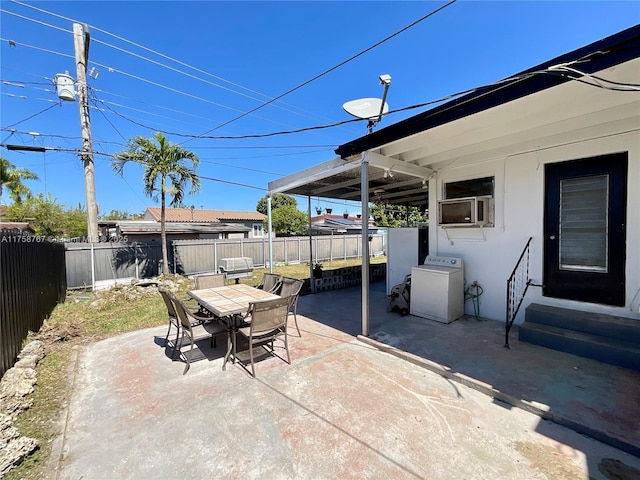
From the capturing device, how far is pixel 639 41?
74.5 inches

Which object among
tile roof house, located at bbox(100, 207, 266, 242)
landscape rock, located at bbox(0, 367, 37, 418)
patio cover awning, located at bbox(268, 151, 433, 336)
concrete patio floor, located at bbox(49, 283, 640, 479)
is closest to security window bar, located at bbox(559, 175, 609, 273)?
concrete patio floor, located at bbox(49, 283, 640, 479)

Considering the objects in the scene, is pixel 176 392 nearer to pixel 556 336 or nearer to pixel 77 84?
pixel 556 336

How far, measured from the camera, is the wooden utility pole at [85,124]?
8.93 m

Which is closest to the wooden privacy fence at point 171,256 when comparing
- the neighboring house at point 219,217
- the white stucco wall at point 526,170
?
the white stucco wall at point 526,170

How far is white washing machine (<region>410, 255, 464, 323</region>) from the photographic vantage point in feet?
15.1

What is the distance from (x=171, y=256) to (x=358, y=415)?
1031 centimetres

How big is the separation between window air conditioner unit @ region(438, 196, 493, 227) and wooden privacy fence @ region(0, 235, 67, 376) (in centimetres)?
635

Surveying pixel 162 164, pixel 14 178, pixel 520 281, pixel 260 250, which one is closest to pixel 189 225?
pixel 260 250

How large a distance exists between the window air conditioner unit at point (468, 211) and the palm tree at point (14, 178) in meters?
20.3

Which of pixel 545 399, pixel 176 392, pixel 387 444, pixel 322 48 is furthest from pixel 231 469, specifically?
pixel 322 48

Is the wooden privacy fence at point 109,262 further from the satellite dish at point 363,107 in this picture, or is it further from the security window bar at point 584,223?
the security window bar at point 584,223

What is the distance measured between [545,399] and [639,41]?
2944 mm

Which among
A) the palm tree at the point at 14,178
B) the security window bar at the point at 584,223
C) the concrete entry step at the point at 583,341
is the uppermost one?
the palm tree at the point at 14,178

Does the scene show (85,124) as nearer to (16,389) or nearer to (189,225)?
(16,389)
